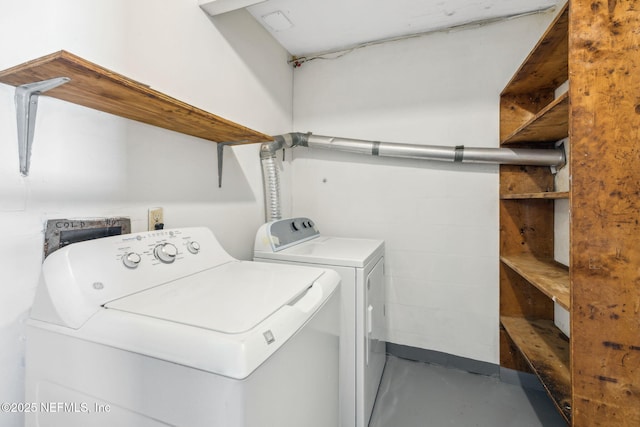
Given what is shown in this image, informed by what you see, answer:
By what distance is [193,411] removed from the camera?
564 mm

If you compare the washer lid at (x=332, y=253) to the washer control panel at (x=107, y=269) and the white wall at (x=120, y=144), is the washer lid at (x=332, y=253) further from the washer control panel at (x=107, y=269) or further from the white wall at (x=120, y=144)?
the washer control panel at (x=107, y=269)

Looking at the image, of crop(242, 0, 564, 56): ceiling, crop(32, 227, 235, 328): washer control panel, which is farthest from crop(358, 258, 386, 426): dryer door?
crop(242, 0, 564, 56): ceiling

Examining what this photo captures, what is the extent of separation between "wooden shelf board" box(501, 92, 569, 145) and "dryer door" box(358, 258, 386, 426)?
109cm

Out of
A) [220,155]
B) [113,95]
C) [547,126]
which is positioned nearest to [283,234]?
[220,155]

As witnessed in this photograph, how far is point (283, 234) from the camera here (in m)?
1.69

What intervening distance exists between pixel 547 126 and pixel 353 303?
137 centimetres

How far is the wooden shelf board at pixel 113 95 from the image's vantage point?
2.20 feet

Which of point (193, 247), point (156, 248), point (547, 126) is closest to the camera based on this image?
point (156, 248)

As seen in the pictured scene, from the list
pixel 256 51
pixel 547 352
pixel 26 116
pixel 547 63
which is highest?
pixel 256 51

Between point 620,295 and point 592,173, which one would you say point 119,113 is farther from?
point 620,295

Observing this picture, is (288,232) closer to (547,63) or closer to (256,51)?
(256,51)

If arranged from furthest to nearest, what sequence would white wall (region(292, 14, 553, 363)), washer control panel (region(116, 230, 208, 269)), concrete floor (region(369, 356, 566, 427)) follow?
white wall (region(292, 14, 553, 363)) → concrete floor (region(369, 356, 566, 427)) → washer control panel (region(116, 230, 208, 269))

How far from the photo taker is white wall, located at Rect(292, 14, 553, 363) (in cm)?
190

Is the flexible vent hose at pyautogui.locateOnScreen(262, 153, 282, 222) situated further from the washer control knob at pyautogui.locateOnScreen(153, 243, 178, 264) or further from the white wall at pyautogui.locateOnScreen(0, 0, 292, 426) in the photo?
the washer control knob at pyautogui.locateOnScreen(153, 243, 178, 264)
